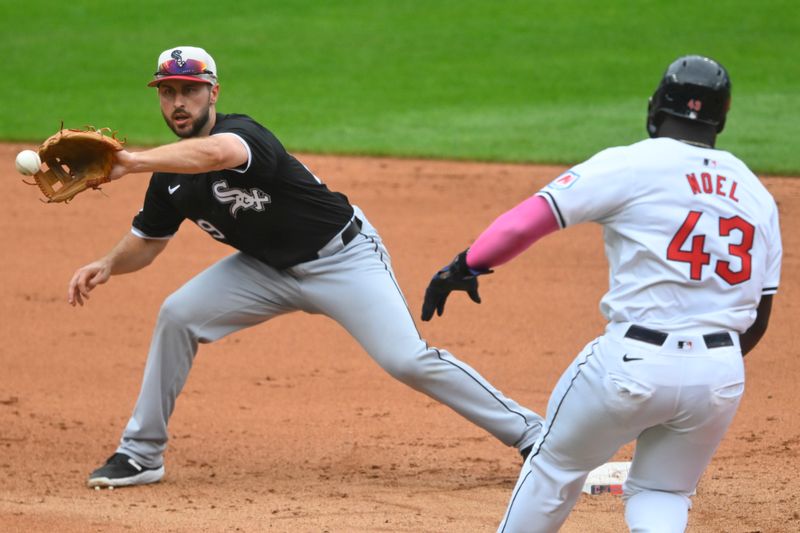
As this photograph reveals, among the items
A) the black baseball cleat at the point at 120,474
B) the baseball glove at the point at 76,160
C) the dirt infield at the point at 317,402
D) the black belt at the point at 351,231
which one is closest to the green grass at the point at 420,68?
the dirt infield at the point at 317,402

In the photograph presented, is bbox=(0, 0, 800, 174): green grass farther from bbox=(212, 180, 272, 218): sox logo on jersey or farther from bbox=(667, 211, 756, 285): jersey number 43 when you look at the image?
bbox=(667, 211, 756, 285): jersey number 43

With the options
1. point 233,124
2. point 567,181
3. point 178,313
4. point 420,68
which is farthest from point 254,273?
point 420,68

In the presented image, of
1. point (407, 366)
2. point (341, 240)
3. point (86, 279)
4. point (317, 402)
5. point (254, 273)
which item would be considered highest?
point (341, 240)

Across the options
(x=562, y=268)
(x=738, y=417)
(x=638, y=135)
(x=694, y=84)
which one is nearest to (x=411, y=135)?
(x=638, y=135)

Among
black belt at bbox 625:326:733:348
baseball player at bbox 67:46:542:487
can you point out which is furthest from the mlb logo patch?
baseball player at bbox 67:46:542:487

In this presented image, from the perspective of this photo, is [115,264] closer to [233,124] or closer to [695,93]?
[233,124]

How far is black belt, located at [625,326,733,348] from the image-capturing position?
3.38 metres

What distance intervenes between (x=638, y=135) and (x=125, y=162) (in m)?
8.97

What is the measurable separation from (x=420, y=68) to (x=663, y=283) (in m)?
13.2

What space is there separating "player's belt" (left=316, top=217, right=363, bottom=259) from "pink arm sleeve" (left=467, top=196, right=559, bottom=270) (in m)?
1.81

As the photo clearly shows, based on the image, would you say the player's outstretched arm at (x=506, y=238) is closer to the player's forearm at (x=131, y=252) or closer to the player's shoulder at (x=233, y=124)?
the player's shoulder at (x=233, y=124)

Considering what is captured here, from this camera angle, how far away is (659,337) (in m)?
3.38

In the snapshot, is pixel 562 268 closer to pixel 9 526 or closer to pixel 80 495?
pixel 80 495

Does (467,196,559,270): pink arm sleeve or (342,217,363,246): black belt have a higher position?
(467,196,559,270): pink arm sleeve
